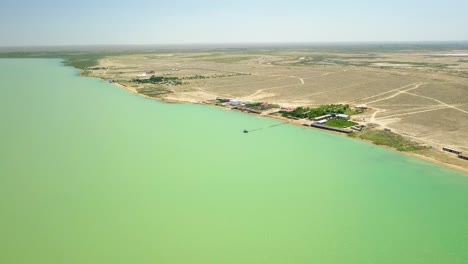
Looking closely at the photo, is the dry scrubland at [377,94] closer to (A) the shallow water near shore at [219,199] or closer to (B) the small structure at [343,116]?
(B) the small structure at [343,116]

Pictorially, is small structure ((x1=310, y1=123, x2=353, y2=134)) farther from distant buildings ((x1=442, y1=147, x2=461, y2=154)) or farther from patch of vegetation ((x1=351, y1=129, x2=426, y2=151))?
distant buildings ((x1=442, y1=147, x2=461, y2=154))

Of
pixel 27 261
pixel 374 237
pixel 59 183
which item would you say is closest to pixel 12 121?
pixel 59 183

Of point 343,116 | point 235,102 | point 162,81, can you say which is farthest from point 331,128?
point 162,81

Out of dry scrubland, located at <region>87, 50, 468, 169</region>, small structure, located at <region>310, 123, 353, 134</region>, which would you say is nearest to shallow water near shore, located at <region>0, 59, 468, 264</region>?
small structure, located at <region>310, 123, 353, 134</region>

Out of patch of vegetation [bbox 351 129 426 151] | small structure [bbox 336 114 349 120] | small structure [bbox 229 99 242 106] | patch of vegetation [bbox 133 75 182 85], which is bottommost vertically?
patch of vegetation [bbox 351 129 426 151]

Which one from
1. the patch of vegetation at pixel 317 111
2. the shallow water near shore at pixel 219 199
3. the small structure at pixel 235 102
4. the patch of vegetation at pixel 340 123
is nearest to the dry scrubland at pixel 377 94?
the patch of vegetation at pixel 340 123

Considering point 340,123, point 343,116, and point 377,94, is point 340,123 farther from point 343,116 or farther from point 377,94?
point 377,94

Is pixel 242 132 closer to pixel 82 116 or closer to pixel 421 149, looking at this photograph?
pixel 421 149
